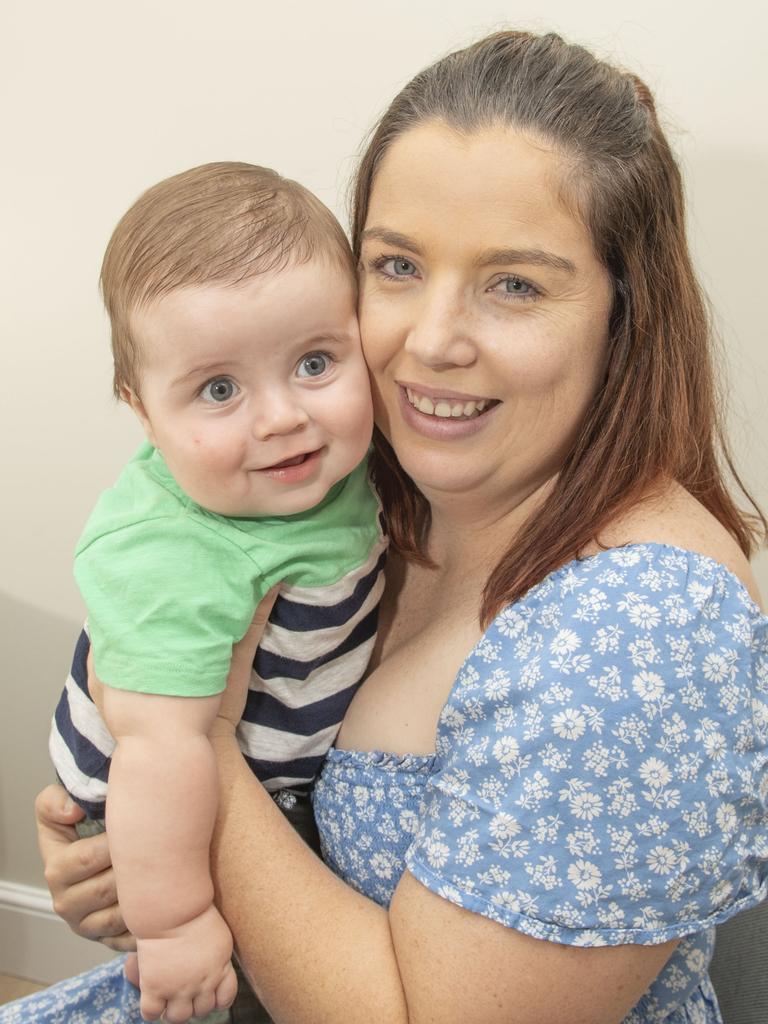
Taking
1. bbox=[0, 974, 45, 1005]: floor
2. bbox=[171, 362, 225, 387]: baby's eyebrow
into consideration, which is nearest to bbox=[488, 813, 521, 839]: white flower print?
bbox=[171, 362, 225, 387]: baby's eyebrow

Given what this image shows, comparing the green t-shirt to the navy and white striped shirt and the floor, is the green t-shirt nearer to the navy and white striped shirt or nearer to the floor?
the navy and white striped shirt

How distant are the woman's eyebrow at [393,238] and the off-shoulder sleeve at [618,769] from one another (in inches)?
16.1

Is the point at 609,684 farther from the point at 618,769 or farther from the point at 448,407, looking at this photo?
the point at 448,407

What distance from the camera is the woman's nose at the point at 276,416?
110 centimetres

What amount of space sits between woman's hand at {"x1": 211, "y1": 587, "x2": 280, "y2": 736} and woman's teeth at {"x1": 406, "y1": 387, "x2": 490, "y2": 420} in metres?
0.27

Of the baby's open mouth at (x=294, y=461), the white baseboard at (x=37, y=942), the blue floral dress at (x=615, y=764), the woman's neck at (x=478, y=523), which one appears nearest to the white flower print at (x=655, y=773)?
the blue floral dress at (x=615, y=764)

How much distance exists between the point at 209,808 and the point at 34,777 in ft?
5.06

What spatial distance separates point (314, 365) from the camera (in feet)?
3.83

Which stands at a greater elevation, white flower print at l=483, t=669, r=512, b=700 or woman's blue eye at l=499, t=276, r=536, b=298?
woman's blue eye at l=499, t=276, r=536, b=298

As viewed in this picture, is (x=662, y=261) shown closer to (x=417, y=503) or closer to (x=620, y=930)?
(x=417, y=503)

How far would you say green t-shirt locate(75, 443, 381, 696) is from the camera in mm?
1097

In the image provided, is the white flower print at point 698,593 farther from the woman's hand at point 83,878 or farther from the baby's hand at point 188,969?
the woman's hand at point 83,878

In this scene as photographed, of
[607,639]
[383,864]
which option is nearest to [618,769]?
[607,639]

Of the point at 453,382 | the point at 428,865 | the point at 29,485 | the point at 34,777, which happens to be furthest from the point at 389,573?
the point at 34,777
